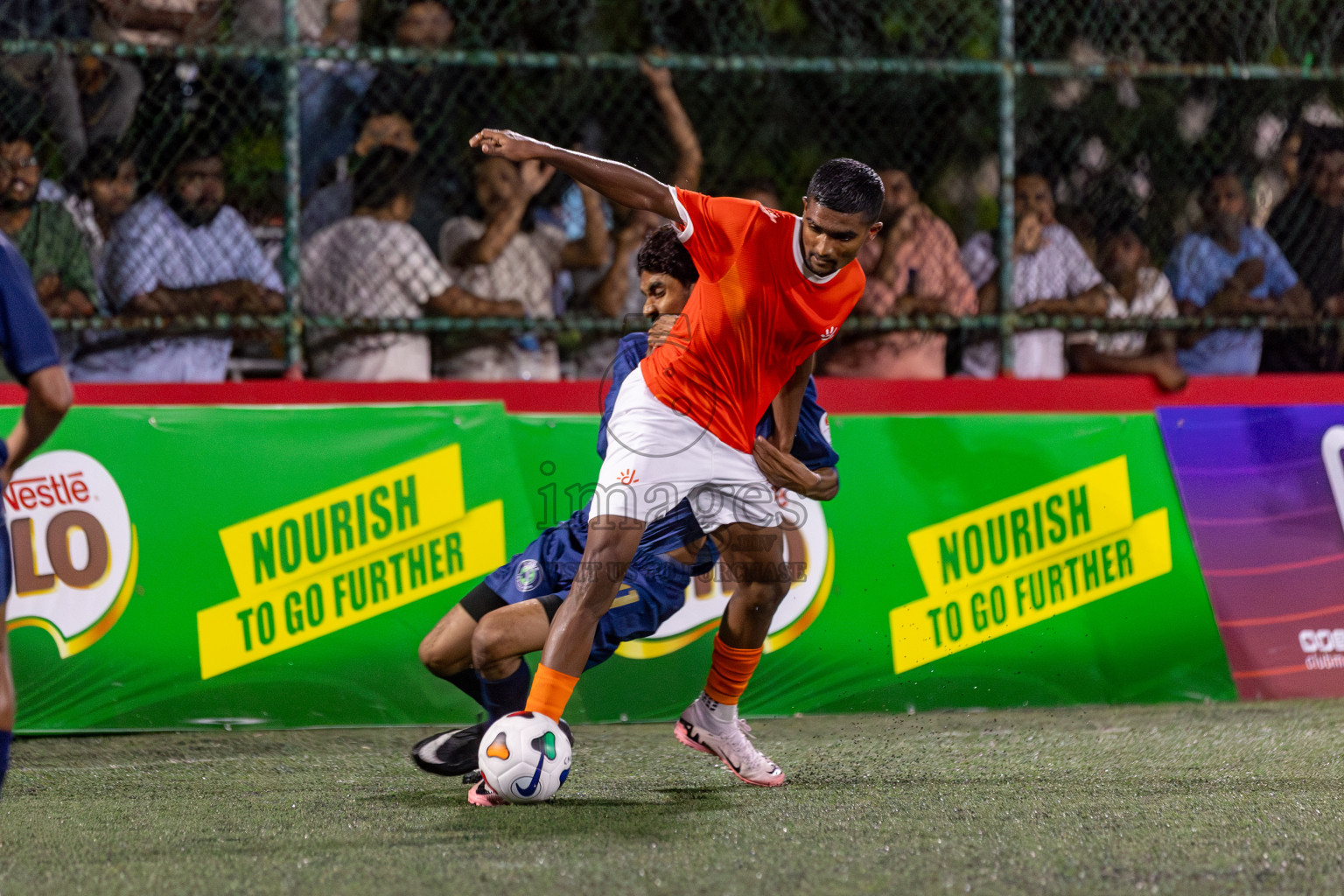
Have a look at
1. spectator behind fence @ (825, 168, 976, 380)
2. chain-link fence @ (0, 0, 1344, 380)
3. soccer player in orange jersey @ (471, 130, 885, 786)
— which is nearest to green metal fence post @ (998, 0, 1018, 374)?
chain-link fence @ (0, 0, 1344, 380)

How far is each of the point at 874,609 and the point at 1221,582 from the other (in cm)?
145

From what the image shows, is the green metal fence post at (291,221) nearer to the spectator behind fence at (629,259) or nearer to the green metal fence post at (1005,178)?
the spectator behind fence at (629,259)

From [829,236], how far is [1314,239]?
3834 millimetres

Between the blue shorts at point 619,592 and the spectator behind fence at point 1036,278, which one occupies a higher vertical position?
the spectator behind fence at point 1036,278

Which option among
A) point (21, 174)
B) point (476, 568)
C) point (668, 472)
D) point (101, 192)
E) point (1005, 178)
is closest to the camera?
point (668, 472)

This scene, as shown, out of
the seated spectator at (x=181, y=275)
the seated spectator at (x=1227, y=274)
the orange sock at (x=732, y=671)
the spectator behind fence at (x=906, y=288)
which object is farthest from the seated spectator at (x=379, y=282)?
the seated spectator at (x=1227, y=274)

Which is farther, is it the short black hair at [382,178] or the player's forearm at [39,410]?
the short black hair at [382,178]

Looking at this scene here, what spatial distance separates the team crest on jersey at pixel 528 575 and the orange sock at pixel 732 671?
1.90ft

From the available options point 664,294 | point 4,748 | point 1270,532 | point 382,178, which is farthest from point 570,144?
point 4,748

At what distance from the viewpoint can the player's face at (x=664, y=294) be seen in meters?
4.24

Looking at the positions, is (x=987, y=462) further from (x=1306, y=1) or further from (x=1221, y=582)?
(x=1306, y=1)

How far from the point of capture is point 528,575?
4.22 metres

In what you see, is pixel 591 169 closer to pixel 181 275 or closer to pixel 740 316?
pixel 740 316

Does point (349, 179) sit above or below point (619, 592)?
above
